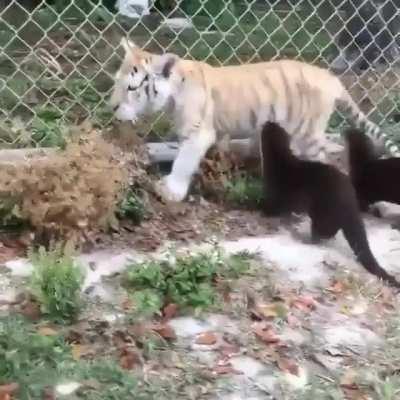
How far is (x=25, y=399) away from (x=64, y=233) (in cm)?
112

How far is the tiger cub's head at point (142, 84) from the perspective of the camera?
177 inches

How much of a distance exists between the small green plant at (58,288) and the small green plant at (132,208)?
781 millimetres

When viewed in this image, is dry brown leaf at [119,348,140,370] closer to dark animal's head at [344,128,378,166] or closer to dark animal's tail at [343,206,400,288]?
dark animal's tail at [343,206,400,288]

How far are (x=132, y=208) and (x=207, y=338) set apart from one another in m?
0.98

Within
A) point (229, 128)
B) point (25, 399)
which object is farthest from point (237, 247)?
point (25, 399)

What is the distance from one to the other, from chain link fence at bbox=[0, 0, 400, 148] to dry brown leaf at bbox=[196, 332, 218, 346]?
4.62ft

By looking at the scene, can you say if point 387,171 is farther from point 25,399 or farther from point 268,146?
point 25,399

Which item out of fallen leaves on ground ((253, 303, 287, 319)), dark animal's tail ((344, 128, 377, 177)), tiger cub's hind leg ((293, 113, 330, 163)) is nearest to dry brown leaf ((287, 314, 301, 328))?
fallen leaves on ground ((253, 303, 287, 319))

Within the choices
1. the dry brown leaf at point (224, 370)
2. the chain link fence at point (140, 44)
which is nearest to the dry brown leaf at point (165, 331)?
the dry brown leaf at point (224, 370)

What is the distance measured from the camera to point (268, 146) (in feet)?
14.3

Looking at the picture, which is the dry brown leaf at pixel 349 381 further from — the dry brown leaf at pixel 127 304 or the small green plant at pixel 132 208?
the small green plant at pixel 132 208

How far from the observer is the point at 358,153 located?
449 centimetres

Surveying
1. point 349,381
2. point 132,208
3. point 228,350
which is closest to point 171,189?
point 132,208

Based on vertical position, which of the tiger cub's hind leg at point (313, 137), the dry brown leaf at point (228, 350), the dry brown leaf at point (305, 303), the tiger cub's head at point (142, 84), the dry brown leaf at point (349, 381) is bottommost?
the dry brown leaf at point (228, 350)
